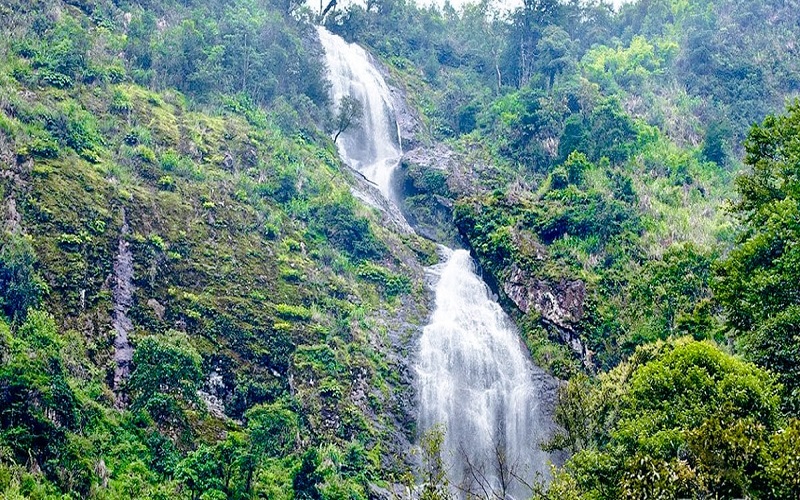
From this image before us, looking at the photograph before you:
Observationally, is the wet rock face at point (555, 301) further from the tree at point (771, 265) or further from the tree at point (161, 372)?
the tree at point (161, 372)

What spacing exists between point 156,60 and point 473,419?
25.3 metres

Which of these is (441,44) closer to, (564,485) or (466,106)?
(466,106)

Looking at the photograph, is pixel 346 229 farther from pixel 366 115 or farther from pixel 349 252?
pixel 366 115

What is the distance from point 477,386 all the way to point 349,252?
9.20m

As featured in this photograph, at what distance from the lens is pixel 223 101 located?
38281 millimetres

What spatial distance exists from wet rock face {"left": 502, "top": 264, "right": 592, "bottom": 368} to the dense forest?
0.34 ft

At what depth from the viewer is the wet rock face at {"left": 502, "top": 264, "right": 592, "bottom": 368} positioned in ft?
96.5

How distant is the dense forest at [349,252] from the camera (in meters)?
15.6

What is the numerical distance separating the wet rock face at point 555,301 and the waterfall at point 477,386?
3.70ft

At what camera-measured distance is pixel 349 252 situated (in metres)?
32.8

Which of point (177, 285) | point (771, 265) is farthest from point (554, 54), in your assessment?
point (771, 265)

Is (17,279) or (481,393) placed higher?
(17,279)

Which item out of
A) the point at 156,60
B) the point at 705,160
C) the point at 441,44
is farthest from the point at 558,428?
the point at 441,44

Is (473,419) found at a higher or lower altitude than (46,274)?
lower
